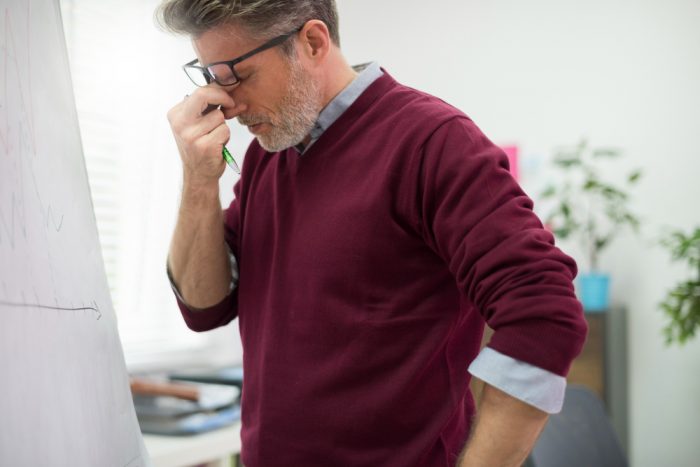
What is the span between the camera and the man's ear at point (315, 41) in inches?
42.3

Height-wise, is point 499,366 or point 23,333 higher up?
point 23,333

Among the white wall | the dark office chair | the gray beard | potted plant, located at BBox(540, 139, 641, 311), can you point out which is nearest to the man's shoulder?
the gray beard

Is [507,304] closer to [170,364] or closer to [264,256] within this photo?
[264,256]

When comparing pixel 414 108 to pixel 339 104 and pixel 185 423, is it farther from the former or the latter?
pixel 185 423

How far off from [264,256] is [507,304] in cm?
44

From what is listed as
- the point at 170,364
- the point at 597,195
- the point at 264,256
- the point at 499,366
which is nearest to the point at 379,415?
the point at 499,366

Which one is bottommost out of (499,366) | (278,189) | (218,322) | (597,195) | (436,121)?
(597,195)

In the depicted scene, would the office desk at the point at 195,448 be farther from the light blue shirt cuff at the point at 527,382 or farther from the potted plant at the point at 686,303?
the potted plant at the point at 686,303

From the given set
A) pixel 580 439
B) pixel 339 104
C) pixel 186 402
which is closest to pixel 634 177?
pixel 580 439

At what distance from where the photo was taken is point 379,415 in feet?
3.05

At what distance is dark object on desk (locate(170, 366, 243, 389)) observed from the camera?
2.21 meters

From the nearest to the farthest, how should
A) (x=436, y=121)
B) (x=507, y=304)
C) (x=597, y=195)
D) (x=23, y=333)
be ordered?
(x=23, y=333), (x=507, y=304), (x=436, y=121), (x=597, y=195)

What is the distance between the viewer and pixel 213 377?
2.26 metres

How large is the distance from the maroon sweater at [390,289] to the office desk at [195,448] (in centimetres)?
60
